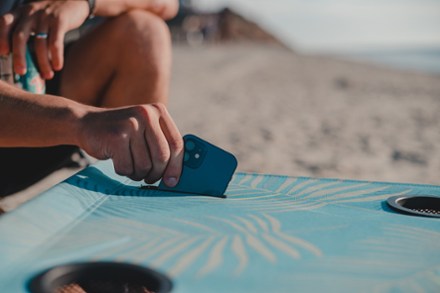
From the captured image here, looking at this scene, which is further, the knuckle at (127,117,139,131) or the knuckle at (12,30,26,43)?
the knuckle at (12,30,26,43)

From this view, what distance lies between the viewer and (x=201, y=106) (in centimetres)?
510

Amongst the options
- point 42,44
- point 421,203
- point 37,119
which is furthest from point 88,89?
point 421,203

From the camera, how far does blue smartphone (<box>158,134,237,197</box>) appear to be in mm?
1122

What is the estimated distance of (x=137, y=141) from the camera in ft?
3.41

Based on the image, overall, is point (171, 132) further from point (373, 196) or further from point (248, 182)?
point (373, 196)

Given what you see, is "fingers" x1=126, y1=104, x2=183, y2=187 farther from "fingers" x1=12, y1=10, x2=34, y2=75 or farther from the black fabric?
the black fabric

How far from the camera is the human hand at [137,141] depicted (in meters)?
1.04

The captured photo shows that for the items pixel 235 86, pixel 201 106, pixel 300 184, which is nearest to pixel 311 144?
pixel 201 106

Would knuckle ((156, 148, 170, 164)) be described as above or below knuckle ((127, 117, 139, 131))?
below

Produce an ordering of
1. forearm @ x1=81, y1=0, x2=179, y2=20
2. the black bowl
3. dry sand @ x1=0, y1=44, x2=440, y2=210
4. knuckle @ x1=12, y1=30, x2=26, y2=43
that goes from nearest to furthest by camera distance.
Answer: the black bowl, knuckle @ x1=12, y1=30, x2=26, y2=43, forearm @ x1=81, y1=0, x2=179, y2=20, dry sand @ x1=0, y1=44, x2=440, y2=210

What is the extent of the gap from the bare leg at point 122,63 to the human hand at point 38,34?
321 millimetres

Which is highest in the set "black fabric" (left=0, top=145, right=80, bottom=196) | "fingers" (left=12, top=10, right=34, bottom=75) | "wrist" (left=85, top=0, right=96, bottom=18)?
"wrist" (left=85, top=0, right=96, bottom=18)

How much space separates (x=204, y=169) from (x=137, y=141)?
0.50ft

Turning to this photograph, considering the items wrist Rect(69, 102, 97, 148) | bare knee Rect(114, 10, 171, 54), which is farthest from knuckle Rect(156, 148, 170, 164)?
bare knee Rect(114, 10, 171, 54)
